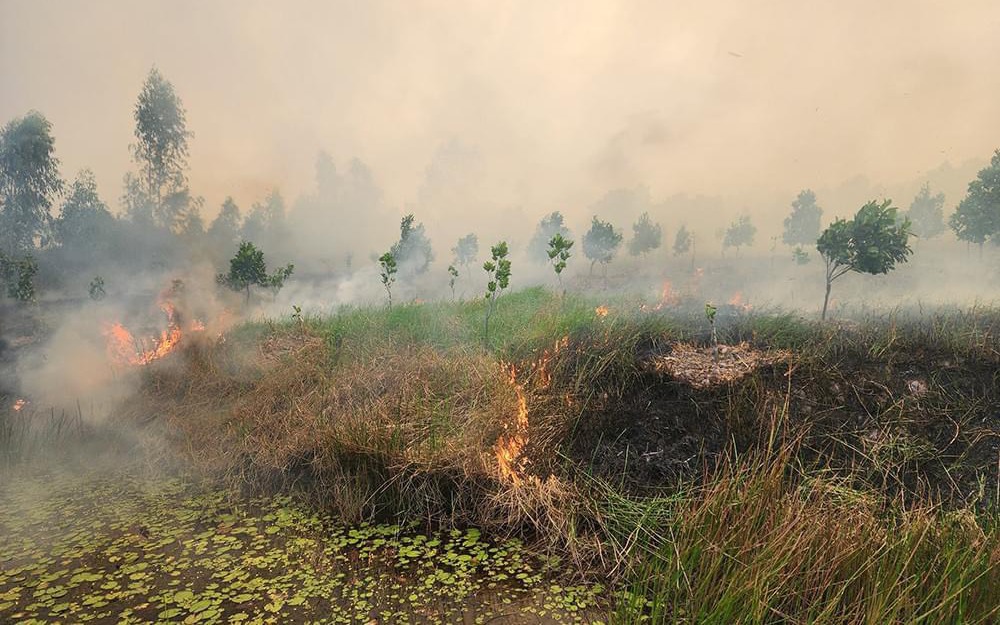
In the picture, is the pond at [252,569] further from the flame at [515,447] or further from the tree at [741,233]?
the tree at [741,233]

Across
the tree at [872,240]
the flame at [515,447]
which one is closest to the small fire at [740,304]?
the tree at [872,240]

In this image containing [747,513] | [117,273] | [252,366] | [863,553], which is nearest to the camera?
[863,553]

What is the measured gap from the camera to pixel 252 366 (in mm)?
9156

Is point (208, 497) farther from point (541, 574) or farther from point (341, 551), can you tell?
point (541, 574)

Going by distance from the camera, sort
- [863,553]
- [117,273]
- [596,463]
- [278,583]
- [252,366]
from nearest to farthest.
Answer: [863,553] < [278,583] < [596,463] < [252,366] < [117,273]

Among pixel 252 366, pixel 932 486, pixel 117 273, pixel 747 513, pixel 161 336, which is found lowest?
pixel 932 486

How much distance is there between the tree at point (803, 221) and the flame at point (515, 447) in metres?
52.0

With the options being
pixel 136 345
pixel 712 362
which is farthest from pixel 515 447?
pixel 136 345

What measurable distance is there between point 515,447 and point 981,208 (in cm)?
3425

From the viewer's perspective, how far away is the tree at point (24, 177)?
24062 mm

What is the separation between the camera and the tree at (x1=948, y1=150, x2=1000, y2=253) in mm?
24812

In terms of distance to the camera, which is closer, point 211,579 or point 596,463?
point 211,579

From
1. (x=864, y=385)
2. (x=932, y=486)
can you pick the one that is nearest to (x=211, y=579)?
(x=932, y=486)

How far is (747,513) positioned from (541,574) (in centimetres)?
188
